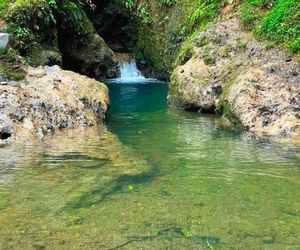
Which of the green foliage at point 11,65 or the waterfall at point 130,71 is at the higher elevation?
the green foliage at point 11,65

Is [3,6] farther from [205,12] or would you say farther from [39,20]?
[205,12]

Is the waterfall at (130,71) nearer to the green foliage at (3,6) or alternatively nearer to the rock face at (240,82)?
the green foliage at (3,6)

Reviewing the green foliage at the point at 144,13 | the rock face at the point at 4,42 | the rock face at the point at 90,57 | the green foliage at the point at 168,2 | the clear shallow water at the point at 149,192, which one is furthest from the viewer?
the green foliage at the point at 144,13

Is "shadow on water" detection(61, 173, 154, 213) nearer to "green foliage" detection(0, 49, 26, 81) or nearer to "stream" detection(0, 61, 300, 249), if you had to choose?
"stream" detection(0, 61, 300, 249)

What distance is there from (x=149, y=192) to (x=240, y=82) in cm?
668

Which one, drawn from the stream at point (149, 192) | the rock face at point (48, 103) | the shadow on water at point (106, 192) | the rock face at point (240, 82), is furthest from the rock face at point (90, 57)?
the shadow on water at point (106, 192)

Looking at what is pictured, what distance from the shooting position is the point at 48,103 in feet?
35.3

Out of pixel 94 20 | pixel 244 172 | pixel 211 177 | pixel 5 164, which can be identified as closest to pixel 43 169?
pixel 5 164

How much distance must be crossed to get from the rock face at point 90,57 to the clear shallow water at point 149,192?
11480 millimetres

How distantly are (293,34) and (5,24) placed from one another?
812 centimetres

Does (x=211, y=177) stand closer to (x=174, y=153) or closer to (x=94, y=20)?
(x=174, y=153)

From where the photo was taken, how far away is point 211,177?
6812mm

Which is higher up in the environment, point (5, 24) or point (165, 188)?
point (5, 24)

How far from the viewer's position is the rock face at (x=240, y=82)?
1097cm
